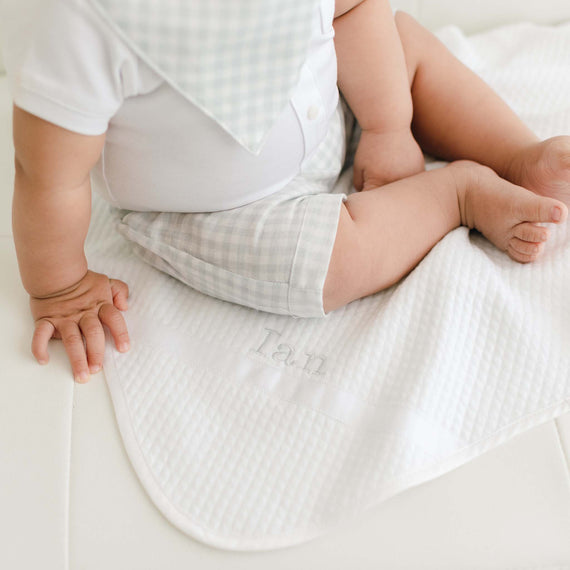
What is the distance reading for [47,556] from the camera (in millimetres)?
542

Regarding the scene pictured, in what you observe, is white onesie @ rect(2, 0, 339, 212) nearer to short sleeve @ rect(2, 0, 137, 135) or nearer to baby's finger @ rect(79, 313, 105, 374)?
short sleeve @ rect(2, 0, 137, 135)

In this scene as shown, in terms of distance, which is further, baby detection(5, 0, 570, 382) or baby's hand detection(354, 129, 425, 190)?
baby's hand detection(354, 129, 425, 190)

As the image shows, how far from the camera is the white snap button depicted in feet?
2.20

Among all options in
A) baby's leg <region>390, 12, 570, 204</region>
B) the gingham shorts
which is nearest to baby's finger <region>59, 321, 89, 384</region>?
the gingham shorts

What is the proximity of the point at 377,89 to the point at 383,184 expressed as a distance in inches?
4.0

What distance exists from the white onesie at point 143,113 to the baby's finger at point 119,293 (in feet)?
0.26

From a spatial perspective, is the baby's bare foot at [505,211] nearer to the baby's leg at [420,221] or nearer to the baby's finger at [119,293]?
the baby's leg at [420,221]

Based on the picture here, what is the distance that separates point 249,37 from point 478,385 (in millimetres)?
349

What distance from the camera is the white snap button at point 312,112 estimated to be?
26.4 inches

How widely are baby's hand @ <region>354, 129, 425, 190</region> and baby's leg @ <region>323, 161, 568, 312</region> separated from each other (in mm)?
40

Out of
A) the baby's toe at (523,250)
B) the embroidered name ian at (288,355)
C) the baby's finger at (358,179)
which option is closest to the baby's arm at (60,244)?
the embroidered name ian at (288,355)

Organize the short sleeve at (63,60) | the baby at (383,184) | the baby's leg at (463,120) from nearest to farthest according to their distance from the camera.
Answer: the short sleeve at (63,60), the baby at (383,184), the baby's leg at (463,120)

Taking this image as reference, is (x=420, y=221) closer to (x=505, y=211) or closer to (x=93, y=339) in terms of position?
(x=505, y=211)

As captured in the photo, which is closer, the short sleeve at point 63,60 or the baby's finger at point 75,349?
the short sleeve at point 63,60
